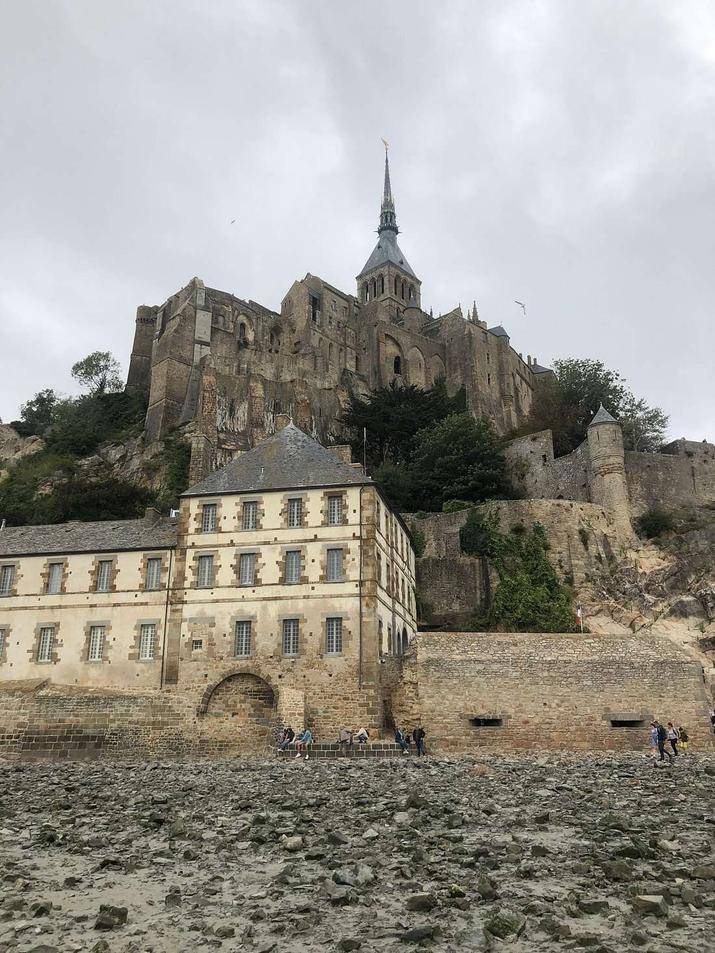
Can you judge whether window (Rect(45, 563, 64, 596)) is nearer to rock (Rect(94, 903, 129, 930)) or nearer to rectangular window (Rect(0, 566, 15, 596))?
rectangular window (Rect(0, 566, 15, 596))

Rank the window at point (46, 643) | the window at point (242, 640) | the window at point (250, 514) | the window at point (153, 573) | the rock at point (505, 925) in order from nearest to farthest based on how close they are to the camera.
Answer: the rock at point (505, 925) < the window at point (242, 640) < the window at point (46, 643) < the window at point (153, 573) < the window at point (250, 514)

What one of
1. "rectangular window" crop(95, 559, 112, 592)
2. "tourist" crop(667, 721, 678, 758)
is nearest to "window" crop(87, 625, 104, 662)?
"rectangular window" crop(95, 559, 112, 592)

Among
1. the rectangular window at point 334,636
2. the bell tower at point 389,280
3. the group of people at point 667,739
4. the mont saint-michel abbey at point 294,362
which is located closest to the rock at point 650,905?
the group of people at point 667,739

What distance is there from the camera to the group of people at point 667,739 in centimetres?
2233

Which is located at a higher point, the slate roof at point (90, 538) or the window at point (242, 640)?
the slate roof at point (90, 538)

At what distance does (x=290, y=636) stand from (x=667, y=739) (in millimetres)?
12328

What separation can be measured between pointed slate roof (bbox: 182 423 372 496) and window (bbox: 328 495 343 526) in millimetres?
553

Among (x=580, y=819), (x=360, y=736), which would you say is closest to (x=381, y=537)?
(x=360, y=736)

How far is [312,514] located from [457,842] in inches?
726

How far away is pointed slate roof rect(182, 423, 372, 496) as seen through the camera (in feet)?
104

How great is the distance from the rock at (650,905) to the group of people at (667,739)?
12867mm

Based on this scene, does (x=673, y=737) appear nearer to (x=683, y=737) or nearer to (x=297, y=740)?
(x=683, y=737)

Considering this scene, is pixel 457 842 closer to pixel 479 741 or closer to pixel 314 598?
pixel 479 741

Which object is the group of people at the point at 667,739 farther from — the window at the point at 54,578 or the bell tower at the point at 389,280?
the bell tower at the point at 389,280
